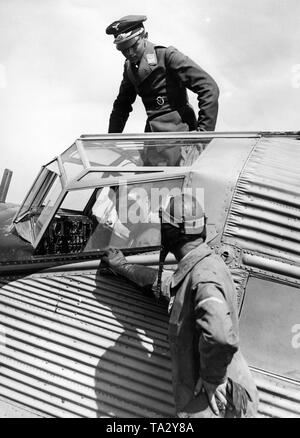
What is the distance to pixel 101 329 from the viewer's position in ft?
13.4

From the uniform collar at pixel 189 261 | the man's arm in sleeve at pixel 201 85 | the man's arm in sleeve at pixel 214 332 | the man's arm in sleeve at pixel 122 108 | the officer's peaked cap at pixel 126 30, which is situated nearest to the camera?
the man's arm in sleeve at pixel 214 332

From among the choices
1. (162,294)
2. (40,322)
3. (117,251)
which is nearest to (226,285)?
(162,294)

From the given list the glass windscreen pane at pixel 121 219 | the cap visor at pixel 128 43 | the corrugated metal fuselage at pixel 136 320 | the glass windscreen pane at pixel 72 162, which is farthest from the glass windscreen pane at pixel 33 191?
the cap visor at pixel 128 43

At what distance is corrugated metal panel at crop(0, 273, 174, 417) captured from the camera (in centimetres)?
379

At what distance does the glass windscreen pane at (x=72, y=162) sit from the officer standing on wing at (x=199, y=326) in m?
1.86

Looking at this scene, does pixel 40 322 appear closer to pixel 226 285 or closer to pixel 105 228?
pixel 105 228

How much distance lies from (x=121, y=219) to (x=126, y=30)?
3.02m

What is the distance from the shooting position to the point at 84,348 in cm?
400

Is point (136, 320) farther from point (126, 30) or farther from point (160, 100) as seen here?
point (126, 30)

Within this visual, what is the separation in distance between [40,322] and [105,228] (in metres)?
1.06

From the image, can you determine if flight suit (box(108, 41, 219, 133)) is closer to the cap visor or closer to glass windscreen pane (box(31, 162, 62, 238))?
the cap visor

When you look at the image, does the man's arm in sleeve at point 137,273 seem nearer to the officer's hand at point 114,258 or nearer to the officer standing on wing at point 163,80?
the officer's hand at point 114,258

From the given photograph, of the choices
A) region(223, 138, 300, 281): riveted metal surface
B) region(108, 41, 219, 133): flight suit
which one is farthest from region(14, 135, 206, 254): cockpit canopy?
region(108, 41, 219, 133): flight suit

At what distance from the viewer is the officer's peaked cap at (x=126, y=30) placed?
21.3ft
